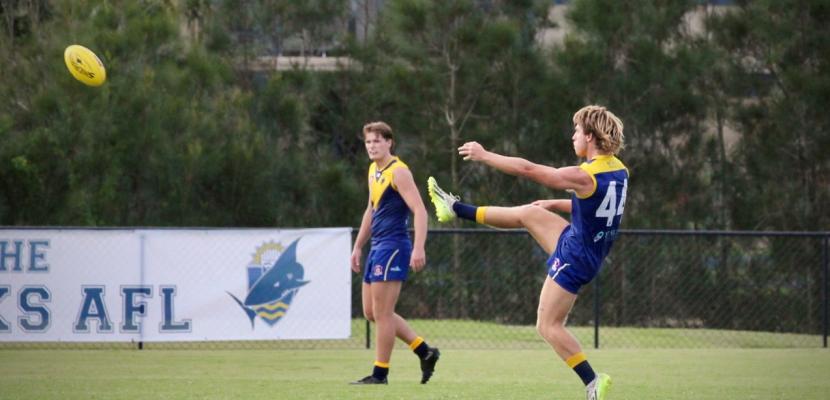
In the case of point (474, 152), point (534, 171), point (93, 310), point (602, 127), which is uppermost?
point (602, 127)

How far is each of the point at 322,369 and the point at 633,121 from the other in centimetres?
992

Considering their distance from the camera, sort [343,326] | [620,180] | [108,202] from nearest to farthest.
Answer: [620,180], [343,326], [108,202]

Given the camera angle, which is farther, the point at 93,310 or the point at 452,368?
the point at 93,310

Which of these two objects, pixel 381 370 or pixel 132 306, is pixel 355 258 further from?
pixel 132 306

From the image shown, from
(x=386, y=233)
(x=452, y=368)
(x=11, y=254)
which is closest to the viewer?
(x=386, y=233)

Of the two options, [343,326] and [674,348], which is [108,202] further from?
[674,348]

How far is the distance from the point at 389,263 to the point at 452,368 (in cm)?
265

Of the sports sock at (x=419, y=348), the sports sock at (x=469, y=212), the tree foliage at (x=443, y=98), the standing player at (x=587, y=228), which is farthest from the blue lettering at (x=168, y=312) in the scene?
the standing player at (x=587, y=228)

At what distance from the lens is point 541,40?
20281mm

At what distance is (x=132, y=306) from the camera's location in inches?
519

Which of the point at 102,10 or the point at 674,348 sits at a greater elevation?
the point at 102,10

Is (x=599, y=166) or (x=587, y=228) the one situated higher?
(x=599, y=166)

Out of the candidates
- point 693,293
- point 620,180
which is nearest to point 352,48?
point 693,293

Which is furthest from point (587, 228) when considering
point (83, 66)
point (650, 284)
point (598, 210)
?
point (650, 284)
